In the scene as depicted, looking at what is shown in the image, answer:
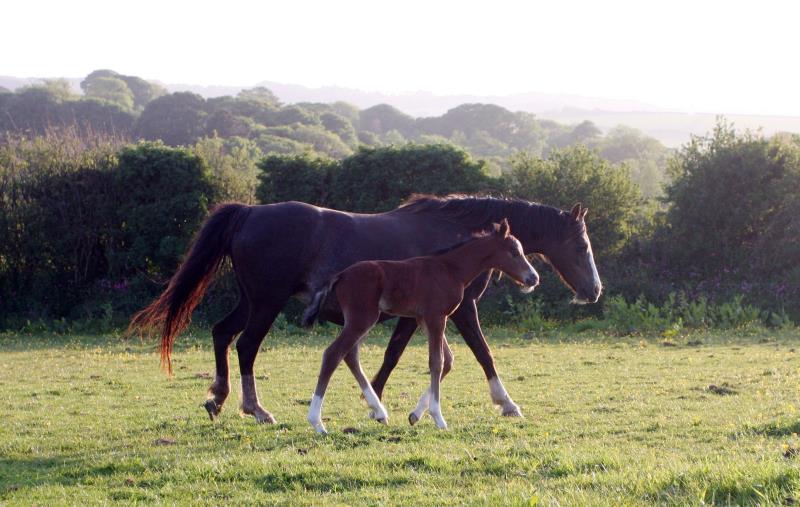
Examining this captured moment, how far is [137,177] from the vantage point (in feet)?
64.9

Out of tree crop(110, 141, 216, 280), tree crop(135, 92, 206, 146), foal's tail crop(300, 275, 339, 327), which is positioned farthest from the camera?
tree crop(135, 92, 206, 146)

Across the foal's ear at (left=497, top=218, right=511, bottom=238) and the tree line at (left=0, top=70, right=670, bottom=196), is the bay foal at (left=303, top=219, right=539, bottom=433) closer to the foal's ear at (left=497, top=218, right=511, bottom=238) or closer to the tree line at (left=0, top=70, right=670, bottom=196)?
the foal's ear at (left=497, top=218, right=511, bottom=238)

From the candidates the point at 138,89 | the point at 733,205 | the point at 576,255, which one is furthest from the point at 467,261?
the point at 138,89

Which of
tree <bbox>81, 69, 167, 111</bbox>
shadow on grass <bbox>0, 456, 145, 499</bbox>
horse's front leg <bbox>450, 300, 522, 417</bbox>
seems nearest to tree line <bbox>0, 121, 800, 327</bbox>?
horse's front leg <bbox>450, 300, 522, 417</bbox>

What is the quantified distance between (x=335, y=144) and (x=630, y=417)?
184 feet

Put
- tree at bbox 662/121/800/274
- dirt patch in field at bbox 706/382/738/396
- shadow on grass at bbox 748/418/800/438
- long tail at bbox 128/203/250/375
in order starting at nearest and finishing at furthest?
1. shadow on grass at bbox 748/418/800/438
2. long tail at bbox 128/203/250/375
3. dirt patch in field at bbox 706/382/738/396
4. tree at bbox 662/121/800/274

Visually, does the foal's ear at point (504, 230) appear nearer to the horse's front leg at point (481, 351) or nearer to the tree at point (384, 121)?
the horse's front leg at point (481, 351)

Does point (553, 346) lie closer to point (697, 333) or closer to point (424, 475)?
point (697, 333)

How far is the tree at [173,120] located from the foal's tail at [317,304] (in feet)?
173

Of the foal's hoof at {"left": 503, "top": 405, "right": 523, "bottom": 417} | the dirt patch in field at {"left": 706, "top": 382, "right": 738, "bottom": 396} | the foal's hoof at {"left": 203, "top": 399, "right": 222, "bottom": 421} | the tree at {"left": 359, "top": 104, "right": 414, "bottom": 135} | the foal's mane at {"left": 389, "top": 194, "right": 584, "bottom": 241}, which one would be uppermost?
the foal's mane at {"left": 389, "top": 194, "right": 584, "bottom": 241}

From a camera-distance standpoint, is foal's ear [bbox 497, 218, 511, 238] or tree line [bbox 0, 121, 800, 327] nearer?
foal's ear [bbox 497, 218, 511, 238]

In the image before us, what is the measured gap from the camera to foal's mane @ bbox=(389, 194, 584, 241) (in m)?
9.35

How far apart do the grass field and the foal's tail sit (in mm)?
962

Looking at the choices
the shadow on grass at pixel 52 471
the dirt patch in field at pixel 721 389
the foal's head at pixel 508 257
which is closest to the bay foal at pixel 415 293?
the foal's head at pixel 508 257
